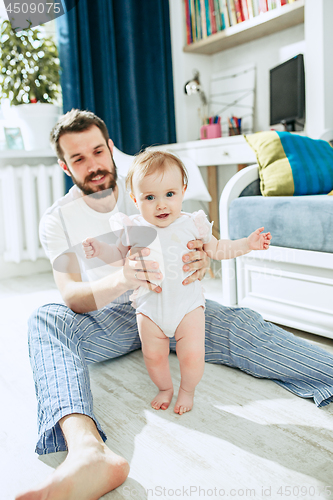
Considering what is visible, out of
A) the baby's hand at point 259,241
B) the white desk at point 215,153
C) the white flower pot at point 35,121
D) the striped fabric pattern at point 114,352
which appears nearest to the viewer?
the striped fabric pattern at point 114,352

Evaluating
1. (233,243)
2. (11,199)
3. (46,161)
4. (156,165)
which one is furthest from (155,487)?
(46,161)

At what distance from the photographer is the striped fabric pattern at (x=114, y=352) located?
84cm

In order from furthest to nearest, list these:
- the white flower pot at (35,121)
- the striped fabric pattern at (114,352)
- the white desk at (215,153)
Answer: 1. the white flower pot at (35,121)
2. the white desk at (215,153)
3. the striped fabric pattern at (114,352)

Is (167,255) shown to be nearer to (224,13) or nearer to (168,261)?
(168,261)

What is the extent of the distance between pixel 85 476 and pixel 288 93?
2.02 metres

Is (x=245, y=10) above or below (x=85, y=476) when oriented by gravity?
above

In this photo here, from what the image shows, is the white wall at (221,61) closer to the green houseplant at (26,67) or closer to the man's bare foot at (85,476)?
the green houseplant at (26,67)

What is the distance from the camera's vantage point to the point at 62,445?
0.81 meters

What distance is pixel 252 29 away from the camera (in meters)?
2.31

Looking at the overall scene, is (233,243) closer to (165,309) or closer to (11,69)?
(165,309)

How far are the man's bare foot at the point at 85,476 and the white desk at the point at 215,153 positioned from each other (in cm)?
138

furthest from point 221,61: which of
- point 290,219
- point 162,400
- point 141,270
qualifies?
point 162,400

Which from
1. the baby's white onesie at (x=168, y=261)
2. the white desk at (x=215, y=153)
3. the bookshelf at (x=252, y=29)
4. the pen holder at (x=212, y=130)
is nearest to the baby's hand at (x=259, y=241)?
the baby's white onesie at (x=168, y=261)

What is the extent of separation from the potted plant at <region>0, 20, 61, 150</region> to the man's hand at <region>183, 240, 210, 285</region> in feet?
5.82
